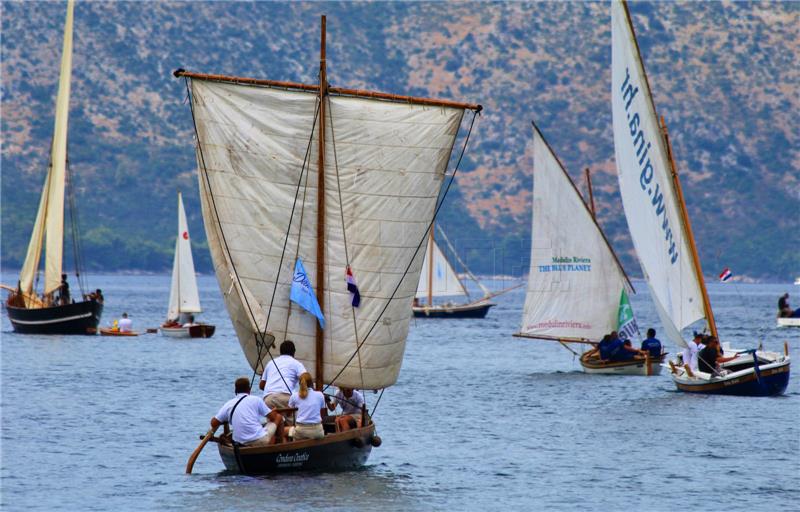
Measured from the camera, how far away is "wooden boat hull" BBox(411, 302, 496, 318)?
115594 mm

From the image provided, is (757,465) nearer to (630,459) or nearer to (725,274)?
(630,459)

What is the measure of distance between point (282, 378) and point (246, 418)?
1439mm

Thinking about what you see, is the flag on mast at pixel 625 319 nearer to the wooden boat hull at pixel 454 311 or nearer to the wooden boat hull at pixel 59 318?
the wooden boat hull at pixel 59 318

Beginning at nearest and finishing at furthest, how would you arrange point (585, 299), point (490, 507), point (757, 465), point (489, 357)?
1. point (490, 507)
2. point (757, 465)
3. point (585, 299)
4. point (489, 357)

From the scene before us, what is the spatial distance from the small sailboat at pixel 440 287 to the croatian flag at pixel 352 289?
228 ft

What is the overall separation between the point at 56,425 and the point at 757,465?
18.1 metres

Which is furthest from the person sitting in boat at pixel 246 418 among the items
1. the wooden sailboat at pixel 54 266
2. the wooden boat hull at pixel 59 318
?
the wooden boat hull at pixel 59 318

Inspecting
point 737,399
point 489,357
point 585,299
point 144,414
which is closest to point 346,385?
point 144,414

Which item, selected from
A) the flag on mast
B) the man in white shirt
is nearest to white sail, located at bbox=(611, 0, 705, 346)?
the flag on mast

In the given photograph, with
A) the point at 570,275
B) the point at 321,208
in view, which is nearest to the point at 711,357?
the point at 570,275

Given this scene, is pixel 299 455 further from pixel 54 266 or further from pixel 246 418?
pixel 54 266

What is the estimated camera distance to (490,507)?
28.6 metres

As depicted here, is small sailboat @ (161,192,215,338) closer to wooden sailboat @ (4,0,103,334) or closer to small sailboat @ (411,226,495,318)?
wooden sailboat @ (4,0,103,334)

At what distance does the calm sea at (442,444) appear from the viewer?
2903cm
